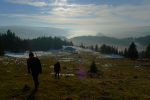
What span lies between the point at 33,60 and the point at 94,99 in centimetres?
617

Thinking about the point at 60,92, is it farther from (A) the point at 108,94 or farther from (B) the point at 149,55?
(B) the point at 149,55

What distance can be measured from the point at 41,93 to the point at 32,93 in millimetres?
790

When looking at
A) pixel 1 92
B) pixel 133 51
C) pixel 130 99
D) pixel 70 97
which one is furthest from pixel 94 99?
pixel 133 51

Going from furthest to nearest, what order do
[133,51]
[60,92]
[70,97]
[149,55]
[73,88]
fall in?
1. [149,55]
2. [133,51]
3. [73,88]
4. [60,92]
5. [70,97]

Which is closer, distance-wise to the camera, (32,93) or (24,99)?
(24,99)

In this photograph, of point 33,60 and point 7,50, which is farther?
point 7,50

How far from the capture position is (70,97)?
2181 centimetres

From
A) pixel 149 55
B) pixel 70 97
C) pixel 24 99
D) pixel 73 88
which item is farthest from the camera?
pixel 149 55

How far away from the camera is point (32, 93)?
2238 cm

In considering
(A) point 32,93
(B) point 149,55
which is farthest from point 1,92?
(B) point 149,55

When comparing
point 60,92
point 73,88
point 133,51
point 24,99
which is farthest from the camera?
point 133,51

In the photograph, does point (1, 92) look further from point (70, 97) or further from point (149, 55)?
point (149, 55)

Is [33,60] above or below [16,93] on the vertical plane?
above

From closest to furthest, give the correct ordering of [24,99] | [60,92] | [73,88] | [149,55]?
[24,99] → [60,92] → [73,88] → [149,55]
